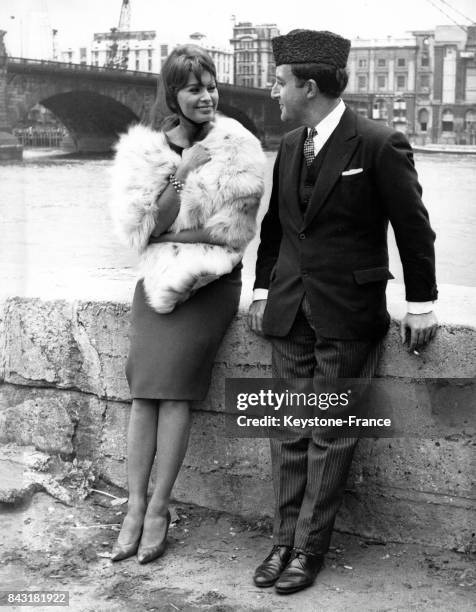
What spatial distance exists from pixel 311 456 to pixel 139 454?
0.48 meters

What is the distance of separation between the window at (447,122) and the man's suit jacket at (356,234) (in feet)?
179

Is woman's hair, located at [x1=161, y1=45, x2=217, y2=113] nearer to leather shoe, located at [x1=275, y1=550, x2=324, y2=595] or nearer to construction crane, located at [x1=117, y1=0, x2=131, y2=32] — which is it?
leather shoe, located at [x1=275, y1=550, x2=324, y2=595]

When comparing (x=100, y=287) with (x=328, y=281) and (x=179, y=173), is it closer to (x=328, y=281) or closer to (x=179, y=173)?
(x=179, y=173)

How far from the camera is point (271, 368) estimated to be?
2.65 metres

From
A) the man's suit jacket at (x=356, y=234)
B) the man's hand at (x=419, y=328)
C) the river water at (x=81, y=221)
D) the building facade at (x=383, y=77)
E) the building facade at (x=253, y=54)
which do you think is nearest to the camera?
the man's suit jacket at (x=356, y=234)

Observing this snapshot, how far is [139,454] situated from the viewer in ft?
8.38

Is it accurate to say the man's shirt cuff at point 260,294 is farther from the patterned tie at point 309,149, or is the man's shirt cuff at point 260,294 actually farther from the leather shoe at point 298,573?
the leather shoe at point 298,573

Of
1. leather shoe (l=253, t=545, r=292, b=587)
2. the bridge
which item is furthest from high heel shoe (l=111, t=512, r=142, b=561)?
the bridge

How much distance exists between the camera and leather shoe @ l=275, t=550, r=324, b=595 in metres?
2.29

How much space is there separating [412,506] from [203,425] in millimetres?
641

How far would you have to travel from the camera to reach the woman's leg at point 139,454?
2.54m

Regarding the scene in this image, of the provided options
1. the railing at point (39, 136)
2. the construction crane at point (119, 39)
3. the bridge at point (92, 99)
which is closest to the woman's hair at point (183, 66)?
the bridge at point (92, 99)

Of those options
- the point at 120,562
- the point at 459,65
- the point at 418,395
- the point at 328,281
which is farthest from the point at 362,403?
the point at 459,65

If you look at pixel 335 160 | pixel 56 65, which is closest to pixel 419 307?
pixel 335 160
